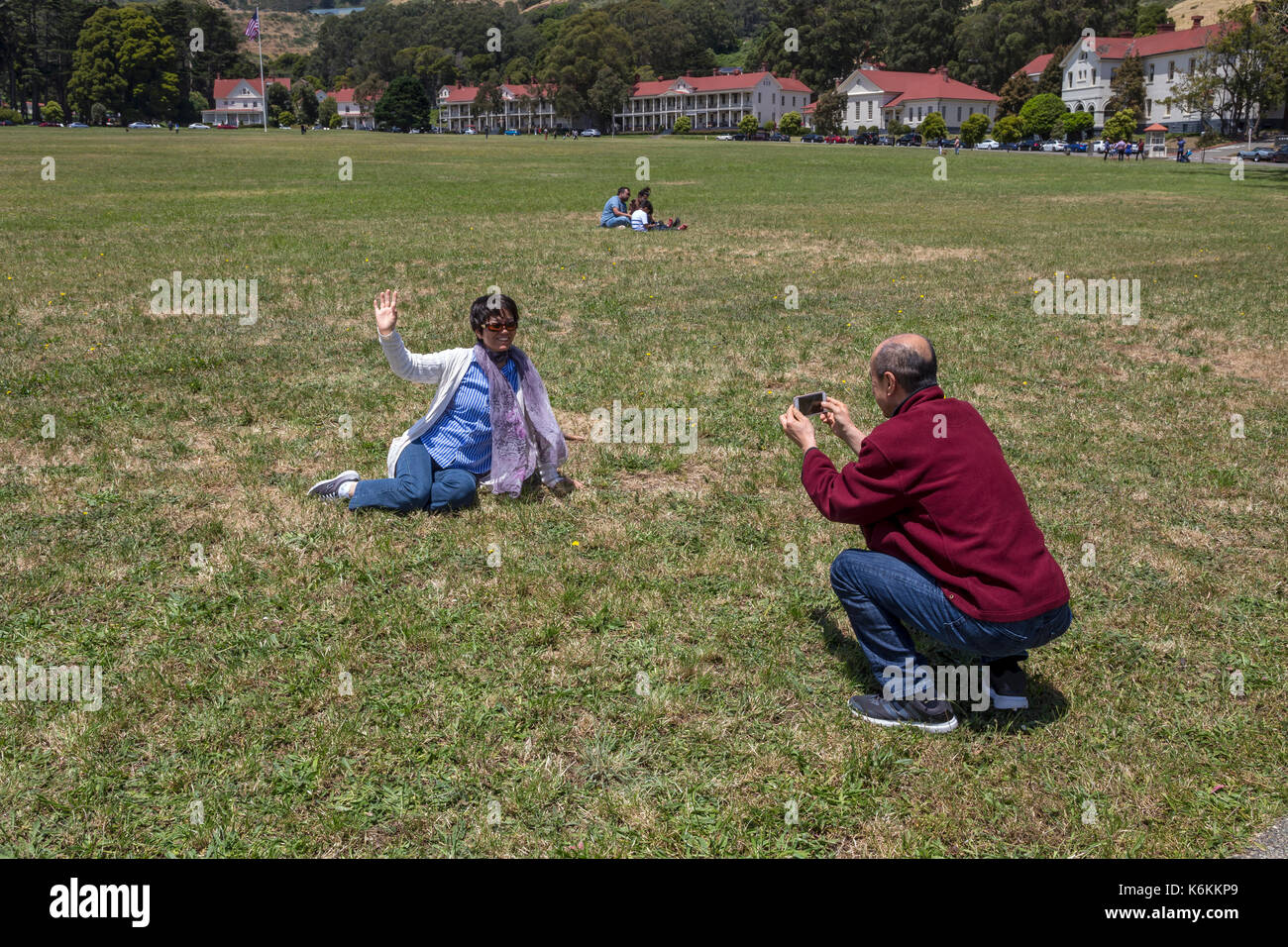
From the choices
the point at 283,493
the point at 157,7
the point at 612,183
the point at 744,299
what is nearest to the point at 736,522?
the point at 283,493

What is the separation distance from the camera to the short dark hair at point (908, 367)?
13.5 feet

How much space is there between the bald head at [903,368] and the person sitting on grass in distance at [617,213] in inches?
726

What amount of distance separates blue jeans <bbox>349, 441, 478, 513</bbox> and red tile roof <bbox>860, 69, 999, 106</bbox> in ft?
403

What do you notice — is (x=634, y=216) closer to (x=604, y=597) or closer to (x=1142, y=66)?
(x=604, y=597)

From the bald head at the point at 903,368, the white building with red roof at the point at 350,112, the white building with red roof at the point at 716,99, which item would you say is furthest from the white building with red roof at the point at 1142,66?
the white building with red roof at the point at 350,112

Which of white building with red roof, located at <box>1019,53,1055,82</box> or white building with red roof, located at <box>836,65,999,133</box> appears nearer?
white building with red roof, located at <box>1019,53,1055,82</box>

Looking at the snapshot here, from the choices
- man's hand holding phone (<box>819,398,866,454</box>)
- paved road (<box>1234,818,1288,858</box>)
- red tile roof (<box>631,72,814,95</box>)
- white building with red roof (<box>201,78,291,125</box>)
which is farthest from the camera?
white building with red roof (<box>201,78,291,125</box>)

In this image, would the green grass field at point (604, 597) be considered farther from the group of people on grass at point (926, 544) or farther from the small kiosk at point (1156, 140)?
the small kiosk at point (1156, 140)

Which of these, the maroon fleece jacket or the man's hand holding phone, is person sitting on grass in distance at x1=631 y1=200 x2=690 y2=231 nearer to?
the man's hand holding phone

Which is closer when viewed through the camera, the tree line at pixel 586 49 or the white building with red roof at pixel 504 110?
the tree line at pixel 586 49

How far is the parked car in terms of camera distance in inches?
2457

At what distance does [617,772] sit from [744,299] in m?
10.9

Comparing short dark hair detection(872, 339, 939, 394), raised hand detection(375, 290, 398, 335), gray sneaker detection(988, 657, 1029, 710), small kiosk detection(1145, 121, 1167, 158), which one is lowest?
gray sneaker detection(988, 657, 1029, 710)

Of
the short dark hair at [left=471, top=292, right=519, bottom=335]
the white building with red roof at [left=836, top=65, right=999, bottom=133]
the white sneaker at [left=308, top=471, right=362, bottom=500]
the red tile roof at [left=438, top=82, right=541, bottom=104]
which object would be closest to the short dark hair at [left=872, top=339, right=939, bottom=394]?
the short dark hair at [left=471, top=292, right=519, bottom=335]
